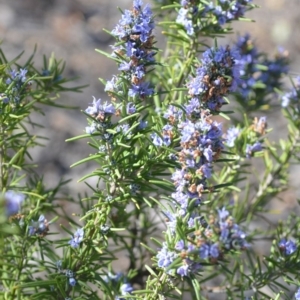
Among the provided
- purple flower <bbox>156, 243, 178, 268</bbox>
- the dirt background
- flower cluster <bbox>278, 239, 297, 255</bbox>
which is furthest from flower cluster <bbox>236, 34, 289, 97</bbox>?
the dirt background

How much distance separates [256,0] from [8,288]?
3.26 m

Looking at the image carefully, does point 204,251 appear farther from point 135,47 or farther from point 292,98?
point 292,98

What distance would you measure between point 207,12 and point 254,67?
16.4 inches

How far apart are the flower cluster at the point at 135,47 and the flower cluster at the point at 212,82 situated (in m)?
0.09

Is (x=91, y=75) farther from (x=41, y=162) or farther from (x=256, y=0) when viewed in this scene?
(x=256, y=0)

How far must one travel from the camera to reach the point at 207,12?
1.33m

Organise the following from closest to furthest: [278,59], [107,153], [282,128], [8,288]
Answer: [107,153] → [8,288] → [278,59] → [282,128]

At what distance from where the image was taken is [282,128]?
330 centimetres

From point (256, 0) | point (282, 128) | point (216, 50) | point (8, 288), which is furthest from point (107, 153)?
point (256, 0)

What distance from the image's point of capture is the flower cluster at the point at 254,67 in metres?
1.69

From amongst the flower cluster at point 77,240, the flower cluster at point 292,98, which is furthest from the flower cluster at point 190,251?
the flower cluster at point 292,98

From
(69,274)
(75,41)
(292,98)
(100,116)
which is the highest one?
(75,41)

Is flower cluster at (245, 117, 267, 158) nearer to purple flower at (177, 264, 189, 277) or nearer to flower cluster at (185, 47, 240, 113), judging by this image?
flower cluster at (185, 47, 240, 113)

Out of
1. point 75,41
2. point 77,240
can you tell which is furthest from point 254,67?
point 75,41
